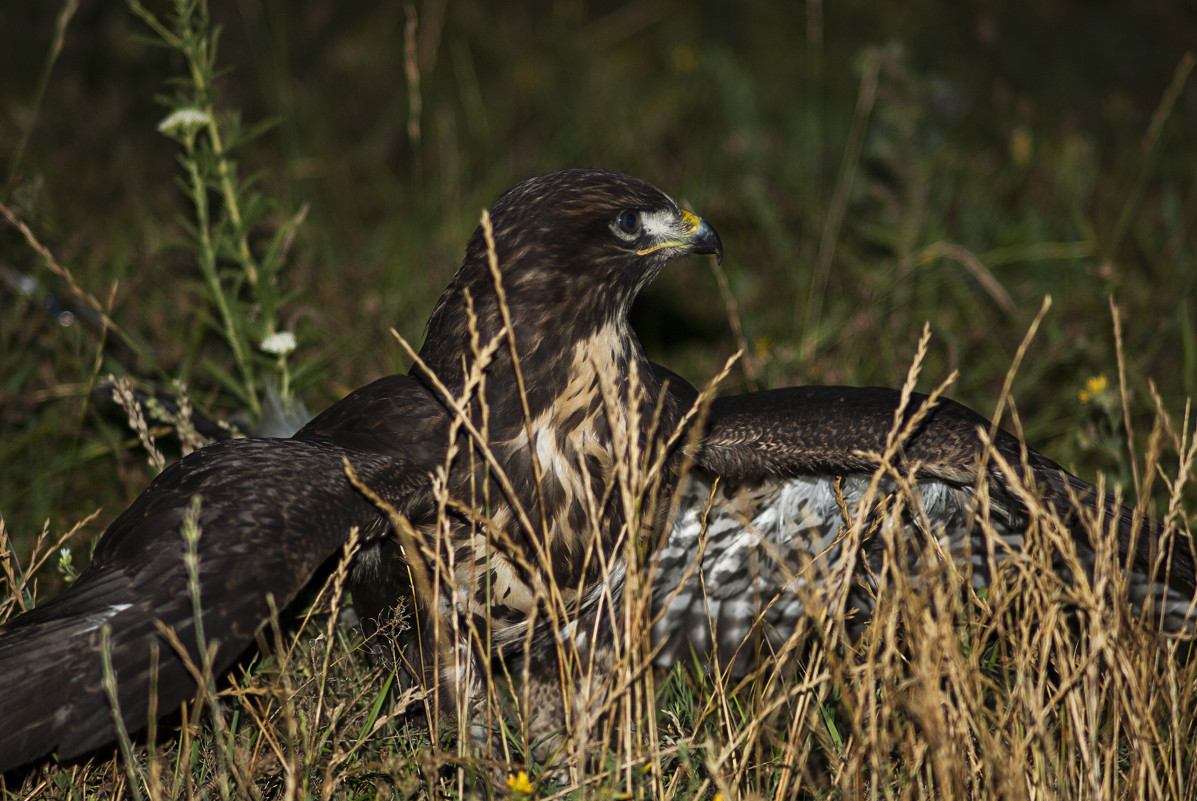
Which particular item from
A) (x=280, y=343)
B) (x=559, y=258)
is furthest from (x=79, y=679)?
(x=280, y=343)

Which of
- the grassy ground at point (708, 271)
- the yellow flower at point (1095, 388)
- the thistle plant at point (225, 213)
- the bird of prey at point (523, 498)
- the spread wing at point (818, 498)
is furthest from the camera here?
the yellow flower at point (1095, 388)

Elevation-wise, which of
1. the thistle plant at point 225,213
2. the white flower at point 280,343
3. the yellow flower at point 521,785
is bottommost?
the yellow flower at point 521,785

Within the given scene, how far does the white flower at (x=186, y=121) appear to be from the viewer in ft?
12.8

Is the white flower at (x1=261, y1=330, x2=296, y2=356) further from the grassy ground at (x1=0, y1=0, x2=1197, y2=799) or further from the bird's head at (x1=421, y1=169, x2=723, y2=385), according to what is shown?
the bird's head at (x1=421, y1=169, x2=723, y2=385)

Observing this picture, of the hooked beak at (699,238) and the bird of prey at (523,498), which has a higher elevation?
the hooked beak at (699,238)

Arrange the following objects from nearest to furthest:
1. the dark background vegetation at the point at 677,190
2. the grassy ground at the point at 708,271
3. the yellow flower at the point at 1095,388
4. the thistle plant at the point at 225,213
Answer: the grassy ground at the point at 708,271
the thistle plant at the point at 225,213
the yellow flower at the point at 1095,388
the dark background vegetation at the point at 677,190

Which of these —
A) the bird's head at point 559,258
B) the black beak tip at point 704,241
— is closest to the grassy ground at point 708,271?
the black beak tip at point 704,241

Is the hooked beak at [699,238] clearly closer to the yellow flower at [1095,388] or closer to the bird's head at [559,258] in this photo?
the bird's head at [559,258]

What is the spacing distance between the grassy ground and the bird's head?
0.56 m

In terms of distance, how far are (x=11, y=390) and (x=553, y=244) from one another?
9.50 ft

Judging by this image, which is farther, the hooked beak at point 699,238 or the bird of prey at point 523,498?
the hooked beak at point 699,238

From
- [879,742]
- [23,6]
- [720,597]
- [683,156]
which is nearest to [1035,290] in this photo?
[683,156]

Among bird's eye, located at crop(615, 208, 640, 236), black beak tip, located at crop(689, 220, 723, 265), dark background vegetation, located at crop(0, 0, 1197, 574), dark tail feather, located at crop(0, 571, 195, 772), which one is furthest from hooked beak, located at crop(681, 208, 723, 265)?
dark tail feather, located at crop(0, 571, 195, 772)

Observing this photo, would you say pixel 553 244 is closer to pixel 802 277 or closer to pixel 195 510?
pixel 195 510
